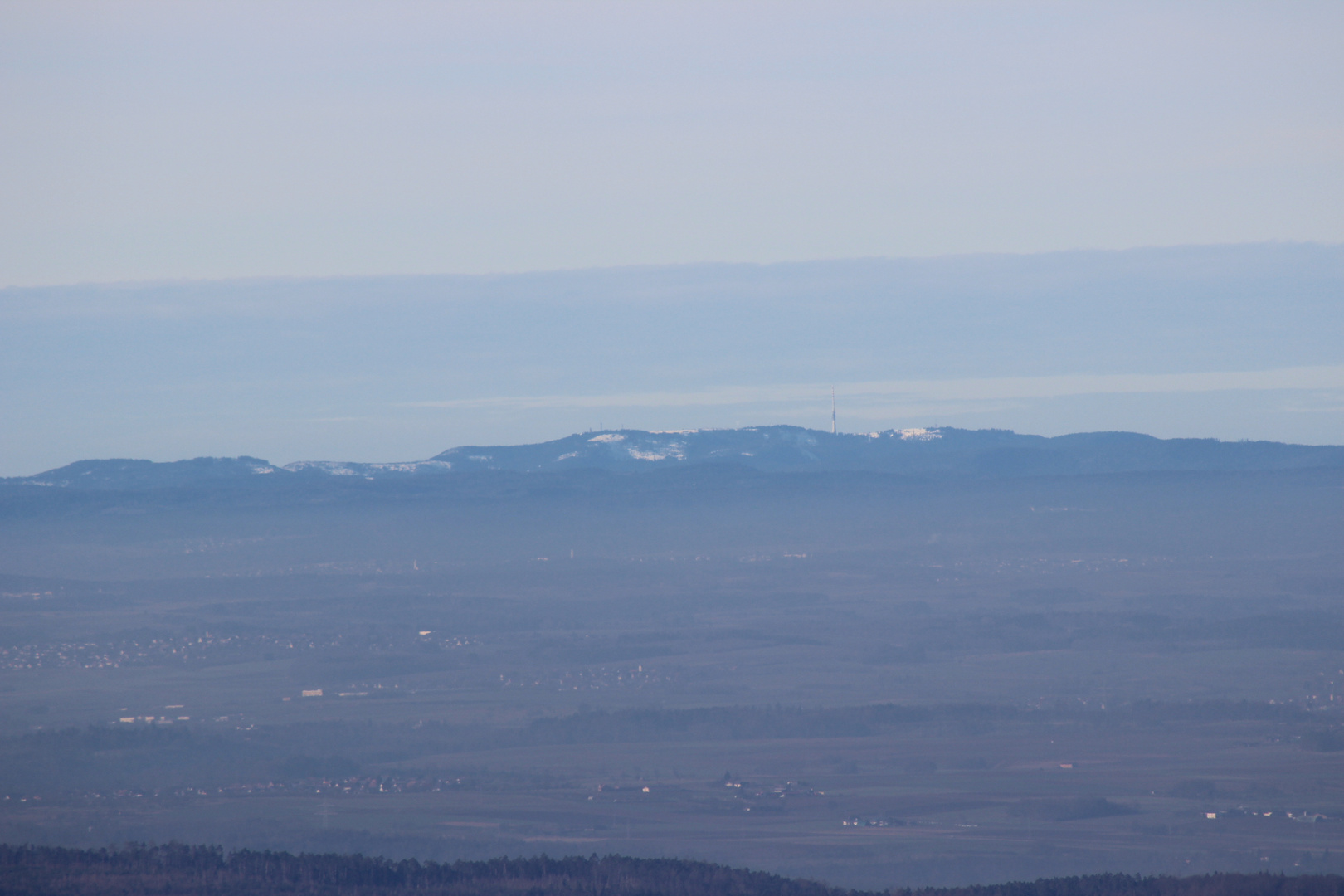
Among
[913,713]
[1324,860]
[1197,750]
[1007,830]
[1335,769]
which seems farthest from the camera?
[913,713]

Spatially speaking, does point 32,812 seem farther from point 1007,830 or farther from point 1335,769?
point 1335,769

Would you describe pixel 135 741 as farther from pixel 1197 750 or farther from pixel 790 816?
pixel 1197 750

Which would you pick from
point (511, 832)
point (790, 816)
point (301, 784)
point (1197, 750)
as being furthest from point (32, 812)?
point (1197, 750)

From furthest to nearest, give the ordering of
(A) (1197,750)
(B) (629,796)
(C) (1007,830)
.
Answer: (A) (1197,750)
(B) (629,796)
(C) (1007,830)

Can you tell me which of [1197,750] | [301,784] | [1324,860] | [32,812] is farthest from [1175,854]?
[32,812]

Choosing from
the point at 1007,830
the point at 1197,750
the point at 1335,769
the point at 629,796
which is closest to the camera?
the point at 1007,830

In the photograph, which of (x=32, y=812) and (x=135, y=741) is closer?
(x=32, y=812)
